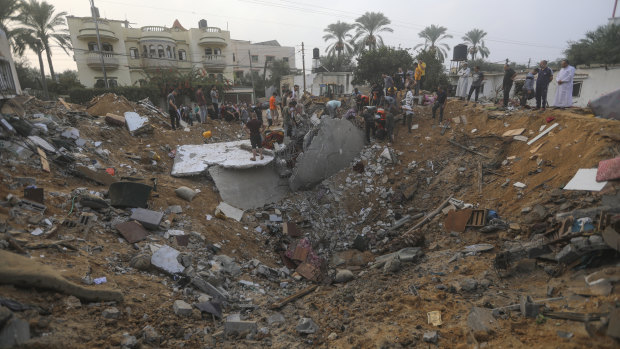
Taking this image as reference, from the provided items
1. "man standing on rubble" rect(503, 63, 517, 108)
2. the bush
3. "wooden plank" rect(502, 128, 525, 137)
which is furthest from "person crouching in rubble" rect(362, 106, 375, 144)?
the bush

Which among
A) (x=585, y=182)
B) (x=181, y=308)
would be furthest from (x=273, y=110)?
(x=585, y=182)

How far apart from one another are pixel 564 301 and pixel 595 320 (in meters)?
0.48

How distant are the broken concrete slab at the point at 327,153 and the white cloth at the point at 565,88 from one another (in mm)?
5464

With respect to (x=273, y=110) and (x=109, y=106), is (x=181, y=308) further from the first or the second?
(x=109, y=106)

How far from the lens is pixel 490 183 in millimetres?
7012

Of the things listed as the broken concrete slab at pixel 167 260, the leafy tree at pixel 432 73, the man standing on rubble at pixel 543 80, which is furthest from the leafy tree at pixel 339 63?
the broken concrete slab at pixel 167 260

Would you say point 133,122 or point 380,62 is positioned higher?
point 380,62

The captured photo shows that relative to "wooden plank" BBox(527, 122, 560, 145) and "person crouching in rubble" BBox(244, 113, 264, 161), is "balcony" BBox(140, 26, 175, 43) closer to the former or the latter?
"person crouching in rubble" BBox(244, 113, 264, 161)

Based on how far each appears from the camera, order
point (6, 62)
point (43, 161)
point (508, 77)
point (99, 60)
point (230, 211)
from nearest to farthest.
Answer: point (43, 161), point (230, 211), point (508, 77), point (6, 62), point (99, 60)

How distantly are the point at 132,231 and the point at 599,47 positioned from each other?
28417 mm

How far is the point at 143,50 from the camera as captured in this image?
28.1 meters

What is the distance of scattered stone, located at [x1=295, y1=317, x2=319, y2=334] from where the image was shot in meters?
3.92

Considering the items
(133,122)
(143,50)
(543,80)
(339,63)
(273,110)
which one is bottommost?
(133,122)

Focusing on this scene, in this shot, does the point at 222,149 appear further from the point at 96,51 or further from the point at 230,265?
the point at 96,51
